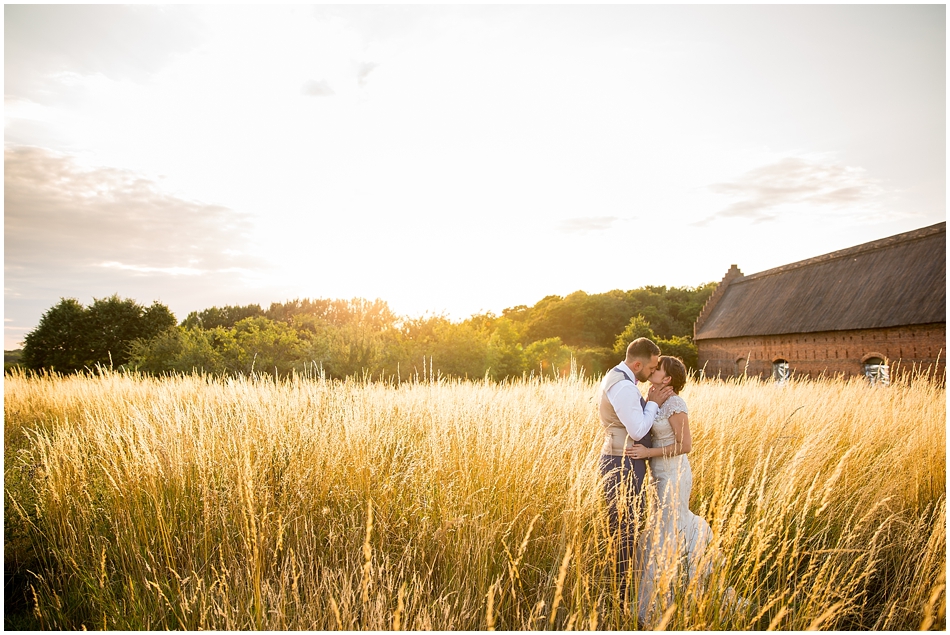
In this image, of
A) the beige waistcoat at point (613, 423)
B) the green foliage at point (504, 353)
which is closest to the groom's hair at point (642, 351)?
the beige waistcoat at point (613, 423)

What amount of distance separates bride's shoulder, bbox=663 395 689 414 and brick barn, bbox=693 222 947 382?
17107 millimetres

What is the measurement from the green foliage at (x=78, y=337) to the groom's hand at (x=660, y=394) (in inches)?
974

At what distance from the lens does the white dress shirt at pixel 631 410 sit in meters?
3.25

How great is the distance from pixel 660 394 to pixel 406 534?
1.89 meters

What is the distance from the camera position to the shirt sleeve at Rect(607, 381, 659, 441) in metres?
3.25

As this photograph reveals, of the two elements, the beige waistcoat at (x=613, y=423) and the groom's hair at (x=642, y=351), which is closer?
the beige waistcoat at (x=613, y=423)

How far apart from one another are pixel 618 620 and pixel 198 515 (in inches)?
111

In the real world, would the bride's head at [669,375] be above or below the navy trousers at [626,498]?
above

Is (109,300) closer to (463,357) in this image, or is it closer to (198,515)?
(463,357)

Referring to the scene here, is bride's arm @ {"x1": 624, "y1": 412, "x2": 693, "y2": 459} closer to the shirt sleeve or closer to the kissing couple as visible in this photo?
the kissing couple

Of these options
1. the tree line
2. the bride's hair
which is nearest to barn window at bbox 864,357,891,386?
the tree line

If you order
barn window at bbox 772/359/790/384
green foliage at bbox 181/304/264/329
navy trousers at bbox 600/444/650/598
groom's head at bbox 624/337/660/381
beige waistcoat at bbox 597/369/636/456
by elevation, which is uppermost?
green foliage at bbox 181/304/264/329

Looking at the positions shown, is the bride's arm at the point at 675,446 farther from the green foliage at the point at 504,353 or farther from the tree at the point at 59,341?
the tree at the point at 59,341

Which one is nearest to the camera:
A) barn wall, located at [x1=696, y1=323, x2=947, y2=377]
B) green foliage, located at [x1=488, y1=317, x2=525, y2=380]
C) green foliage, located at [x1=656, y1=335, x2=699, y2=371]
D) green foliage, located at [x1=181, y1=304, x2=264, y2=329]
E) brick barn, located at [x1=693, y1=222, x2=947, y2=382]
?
green foliage, located at [x1=488, y1=317, x2=525, y2=380]
